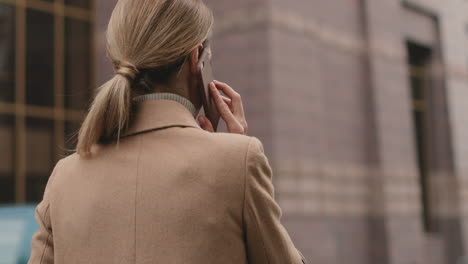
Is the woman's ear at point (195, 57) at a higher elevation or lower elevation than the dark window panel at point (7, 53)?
lower

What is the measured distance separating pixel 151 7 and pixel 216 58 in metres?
7.55

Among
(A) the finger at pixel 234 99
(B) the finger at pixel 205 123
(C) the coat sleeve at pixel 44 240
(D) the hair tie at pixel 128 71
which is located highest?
(D) the hair tie at pixel 128 71

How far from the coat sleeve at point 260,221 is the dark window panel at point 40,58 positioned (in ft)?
30.8

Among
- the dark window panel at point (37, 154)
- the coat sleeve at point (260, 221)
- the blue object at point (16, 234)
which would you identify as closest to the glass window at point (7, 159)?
the dark window panel at point (37, 154)

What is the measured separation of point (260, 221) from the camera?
5.08 ft

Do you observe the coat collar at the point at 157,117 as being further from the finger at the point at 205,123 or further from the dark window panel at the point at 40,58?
the dark window panel at the point at 40,58

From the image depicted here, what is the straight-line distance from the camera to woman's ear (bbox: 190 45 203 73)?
1.72 m

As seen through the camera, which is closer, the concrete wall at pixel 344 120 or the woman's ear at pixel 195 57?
the woman's ear at pixel 195 57

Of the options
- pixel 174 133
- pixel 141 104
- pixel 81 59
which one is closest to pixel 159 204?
pixel 174 133

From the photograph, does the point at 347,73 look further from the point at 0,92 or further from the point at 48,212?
the point at 48,212

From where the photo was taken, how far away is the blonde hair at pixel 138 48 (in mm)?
1631

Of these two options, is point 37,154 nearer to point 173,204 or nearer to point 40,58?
point 40,58

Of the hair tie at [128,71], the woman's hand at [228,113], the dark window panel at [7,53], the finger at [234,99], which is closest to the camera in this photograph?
the hair tie at [128,71]

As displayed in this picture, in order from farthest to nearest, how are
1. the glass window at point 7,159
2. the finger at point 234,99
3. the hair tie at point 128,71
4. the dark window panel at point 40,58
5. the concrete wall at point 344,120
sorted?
the dark window panel at point 40,58, the glass window at point 7,159, the concrete wall at point 344,120, the finger at point 234,99, the hair tie at point 128,71
